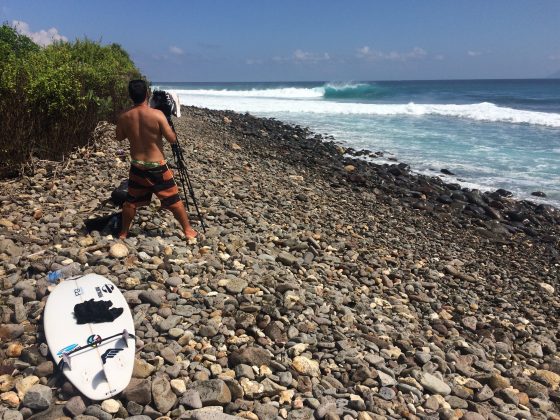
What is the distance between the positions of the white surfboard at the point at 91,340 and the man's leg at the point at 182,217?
56.0 inches

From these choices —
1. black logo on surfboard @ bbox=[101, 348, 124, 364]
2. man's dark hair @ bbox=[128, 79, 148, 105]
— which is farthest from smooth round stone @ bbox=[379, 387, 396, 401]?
man's dark hair @ bbox=[128, 79, 148, 105]

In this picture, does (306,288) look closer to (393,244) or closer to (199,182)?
(393,244)

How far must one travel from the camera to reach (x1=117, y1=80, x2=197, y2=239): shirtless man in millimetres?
4660

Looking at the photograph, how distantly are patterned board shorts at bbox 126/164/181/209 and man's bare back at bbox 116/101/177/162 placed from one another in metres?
0.17

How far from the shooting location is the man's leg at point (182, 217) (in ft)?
16.5

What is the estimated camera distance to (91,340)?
3.25m

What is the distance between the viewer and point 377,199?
31.1 feet

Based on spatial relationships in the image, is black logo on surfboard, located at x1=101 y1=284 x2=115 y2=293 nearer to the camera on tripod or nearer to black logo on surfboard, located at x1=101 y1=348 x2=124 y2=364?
black logo on surfboard, located at x1=101 y1=348 x2=124 y2=364

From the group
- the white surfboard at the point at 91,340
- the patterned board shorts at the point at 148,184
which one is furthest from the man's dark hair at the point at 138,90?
the white surfboard at the point at 91,340

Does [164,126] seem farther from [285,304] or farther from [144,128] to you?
[285,304]

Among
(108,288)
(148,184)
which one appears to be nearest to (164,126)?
(148,184)

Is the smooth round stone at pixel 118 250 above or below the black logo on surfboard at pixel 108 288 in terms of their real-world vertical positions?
above

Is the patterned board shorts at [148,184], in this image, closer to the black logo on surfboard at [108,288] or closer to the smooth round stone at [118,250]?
the smooth round stone at [118,250]

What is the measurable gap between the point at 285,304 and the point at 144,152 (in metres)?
2.32
